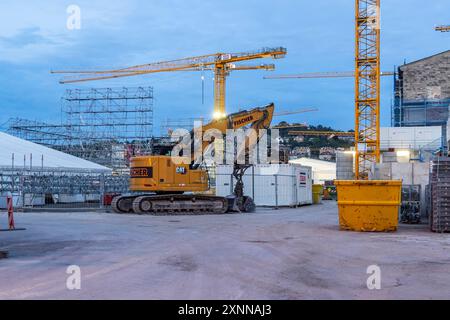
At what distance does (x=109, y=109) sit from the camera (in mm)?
67250

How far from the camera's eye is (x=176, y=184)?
90.7 feet

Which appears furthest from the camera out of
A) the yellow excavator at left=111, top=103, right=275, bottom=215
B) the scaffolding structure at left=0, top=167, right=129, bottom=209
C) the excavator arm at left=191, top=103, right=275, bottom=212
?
the scaffolding structure at left=0, top=167, right=129, bottom=209

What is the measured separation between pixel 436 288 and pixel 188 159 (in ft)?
65.8

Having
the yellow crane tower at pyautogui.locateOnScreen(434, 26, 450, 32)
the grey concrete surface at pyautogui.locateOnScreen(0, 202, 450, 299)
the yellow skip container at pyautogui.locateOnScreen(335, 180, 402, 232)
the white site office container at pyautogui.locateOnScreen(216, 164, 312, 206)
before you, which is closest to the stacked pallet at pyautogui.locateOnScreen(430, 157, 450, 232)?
the grey concrete surface at pyautogui.locateOnScreen(0, 202, 450, 299)

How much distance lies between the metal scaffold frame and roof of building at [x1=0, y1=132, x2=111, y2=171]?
74.1 ft

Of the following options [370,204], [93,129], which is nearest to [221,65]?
[93,129]

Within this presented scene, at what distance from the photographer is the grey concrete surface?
8.37 meters

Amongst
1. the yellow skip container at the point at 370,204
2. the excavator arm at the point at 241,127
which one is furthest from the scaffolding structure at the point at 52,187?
the yellow skip container at the point at 370,204

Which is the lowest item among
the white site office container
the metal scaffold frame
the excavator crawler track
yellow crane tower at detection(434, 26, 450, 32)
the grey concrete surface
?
the grey concrete surface

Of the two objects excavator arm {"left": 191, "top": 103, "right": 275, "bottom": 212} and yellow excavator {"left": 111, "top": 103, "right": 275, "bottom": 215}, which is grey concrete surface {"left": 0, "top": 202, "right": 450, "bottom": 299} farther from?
excavator arm {"left": 191, "top": 103, "right": 275, "bottom": 212}

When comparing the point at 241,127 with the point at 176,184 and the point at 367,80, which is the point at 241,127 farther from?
the point at 367,80

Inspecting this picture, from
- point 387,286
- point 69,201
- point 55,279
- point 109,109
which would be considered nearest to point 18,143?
point 69,201

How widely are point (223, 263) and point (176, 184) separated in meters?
16.7
